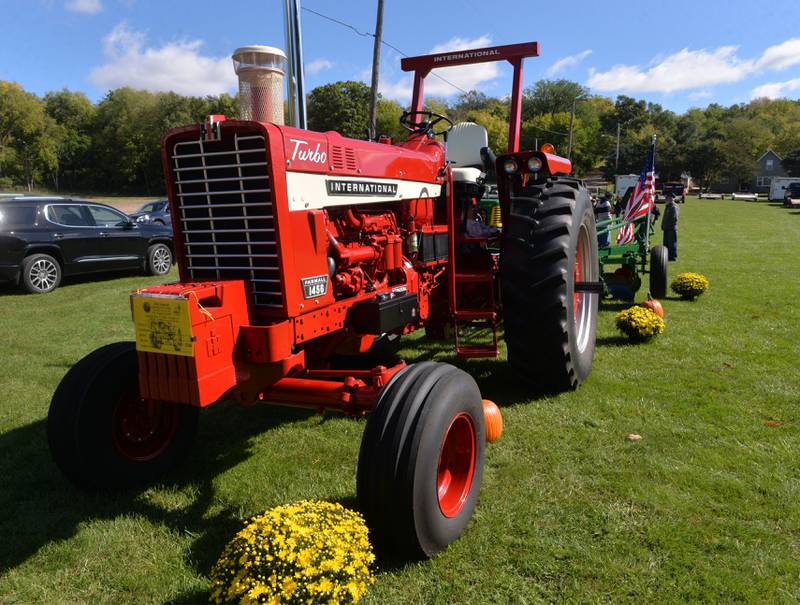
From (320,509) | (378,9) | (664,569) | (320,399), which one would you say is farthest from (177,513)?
(378,9)

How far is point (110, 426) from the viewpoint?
10.3 feet

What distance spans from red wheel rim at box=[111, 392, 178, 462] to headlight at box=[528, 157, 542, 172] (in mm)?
3143

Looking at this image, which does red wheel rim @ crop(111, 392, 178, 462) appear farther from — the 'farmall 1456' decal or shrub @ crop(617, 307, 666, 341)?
shrub @ crop(617, 307, 666, 341)

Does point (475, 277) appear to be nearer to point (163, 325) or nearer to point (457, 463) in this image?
point (457, 463)

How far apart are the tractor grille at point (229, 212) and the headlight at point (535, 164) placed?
99.0 inches

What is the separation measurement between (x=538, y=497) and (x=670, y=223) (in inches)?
338

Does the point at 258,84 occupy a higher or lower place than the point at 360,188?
higher

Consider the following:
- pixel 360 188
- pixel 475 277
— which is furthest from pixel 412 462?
pixel 475 277

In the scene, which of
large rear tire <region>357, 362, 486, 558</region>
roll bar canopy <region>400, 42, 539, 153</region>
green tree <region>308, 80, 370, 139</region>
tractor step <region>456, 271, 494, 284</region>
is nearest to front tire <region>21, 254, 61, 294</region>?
roll bar canopy <region>400, 42, 539, 153</region>

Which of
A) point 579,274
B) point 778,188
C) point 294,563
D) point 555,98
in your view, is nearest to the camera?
point 294,563

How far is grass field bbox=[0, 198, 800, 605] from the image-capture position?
8.23 feet

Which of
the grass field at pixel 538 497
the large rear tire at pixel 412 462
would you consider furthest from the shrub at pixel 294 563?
the grass field at pixel 538 497

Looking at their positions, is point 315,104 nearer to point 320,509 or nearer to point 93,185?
point 93,185

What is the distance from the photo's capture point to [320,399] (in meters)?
3.04
